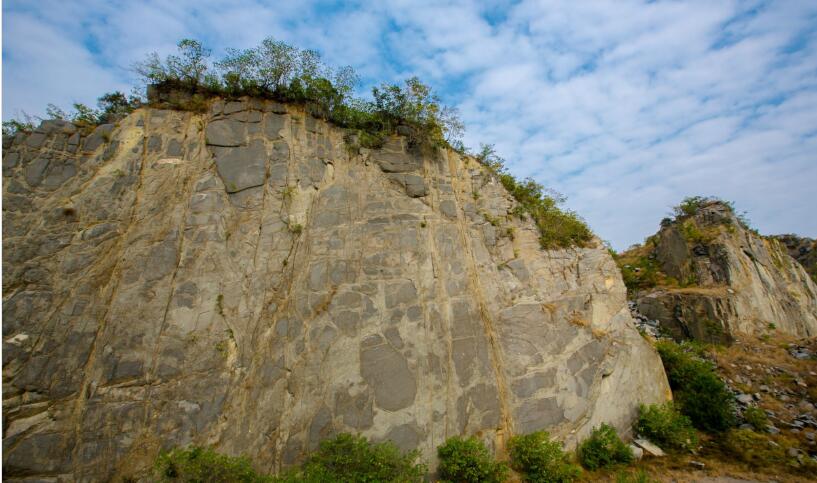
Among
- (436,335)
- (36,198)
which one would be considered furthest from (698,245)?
(36,198)

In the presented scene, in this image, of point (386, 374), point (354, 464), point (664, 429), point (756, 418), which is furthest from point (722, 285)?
point (354, 464)

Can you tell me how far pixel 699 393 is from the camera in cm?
1070

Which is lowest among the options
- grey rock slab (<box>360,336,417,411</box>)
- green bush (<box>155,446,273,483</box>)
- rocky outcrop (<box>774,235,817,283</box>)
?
green bush (<box>155,446,273,483</box>)

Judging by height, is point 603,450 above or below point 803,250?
below

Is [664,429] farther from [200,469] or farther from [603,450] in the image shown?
[200,469]

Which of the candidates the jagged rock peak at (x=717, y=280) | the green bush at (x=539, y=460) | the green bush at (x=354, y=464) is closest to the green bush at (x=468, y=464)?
the green bush at (x=539, y=460)

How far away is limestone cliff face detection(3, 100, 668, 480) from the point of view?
21.1 feet

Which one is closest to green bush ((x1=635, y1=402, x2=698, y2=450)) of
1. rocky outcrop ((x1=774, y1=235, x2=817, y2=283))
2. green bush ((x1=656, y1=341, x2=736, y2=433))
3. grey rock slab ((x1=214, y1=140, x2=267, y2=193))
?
green bush ((x1=656, y1=341, x2=736, y2=433))

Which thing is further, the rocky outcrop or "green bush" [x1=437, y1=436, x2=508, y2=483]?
the rocky outcrop

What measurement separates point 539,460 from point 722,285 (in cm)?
1428

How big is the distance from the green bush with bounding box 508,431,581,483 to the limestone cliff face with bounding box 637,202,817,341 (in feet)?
37.4

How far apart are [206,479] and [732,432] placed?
12849 mm

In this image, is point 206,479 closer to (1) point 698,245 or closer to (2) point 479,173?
(2) point 479,173

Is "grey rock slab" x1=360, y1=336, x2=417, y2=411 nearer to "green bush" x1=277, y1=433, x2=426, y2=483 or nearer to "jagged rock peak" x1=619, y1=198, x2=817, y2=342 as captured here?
"green bush" x1=277, y1=433, x2=426, y2=483
